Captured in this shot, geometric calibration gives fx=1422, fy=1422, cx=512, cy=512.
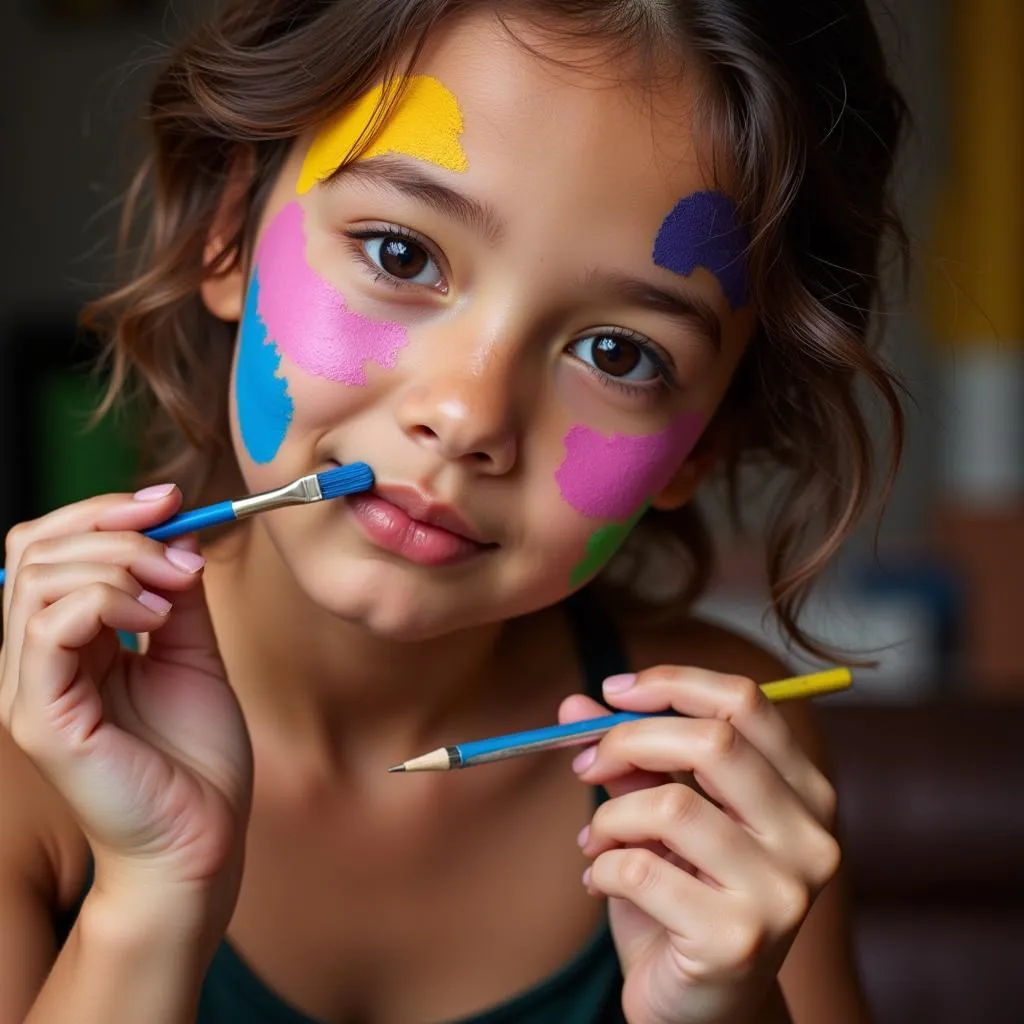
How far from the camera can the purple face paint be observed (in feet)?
2.92

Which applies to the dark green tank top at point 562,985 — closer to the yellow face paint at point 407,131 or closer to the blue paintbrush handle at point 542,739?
the blue paintbrush handle at point 542,739

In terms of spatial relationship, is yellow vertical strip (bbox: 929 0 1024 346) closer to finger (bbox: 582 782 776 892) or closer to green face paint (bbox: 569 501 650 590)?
green face paint (bbox: 569 501 650 590)

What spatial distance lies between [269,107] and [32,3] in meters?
2.87

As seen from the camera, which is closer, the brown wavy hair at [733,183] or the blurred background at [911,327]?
the brown wavy hair at [733,183]

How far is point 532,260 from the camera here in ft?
2.79

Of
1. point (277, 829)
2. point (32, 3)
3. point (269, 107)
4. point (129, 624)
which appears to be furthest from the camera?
point (32, 3)

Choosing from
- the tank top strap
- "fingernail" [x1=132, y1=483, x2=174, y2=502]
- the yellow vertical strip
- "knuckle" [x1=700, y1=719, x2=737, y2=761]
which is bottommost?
the yellow vertical strip

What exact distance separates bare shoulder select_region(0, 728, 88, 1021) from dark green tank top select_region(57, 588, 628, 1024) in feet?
0.08

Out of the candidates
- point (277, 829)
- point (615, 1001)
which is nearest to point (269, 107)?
point (277, 829)

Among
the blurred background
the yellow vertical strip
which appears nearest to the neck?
the blurred background

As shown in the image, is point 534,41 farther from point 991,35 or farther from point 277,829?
point 991,35

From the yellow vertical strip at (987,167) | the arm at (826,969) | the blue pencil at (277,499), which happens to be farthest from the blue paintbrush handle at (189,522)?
the yellow vertical strip at (987,167)

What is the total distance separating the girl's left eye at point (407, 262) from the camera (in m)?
0.90

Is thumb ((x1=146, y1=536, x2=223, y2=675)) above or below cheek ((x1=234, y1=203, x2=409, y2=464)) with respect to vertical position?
below
